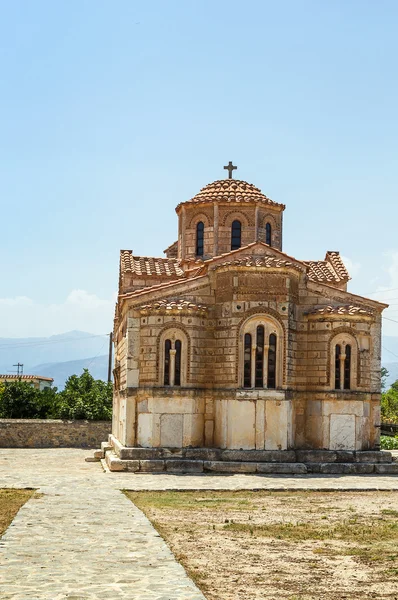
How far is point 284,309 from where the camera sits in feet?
89.1

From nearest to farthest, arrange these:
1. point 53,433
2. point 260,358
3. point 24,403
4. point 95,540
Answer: point 95,540 < point 260,358 < point 53,433 < point 24,403

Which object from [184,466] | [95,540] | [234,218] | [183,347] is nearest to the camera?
[95,540]

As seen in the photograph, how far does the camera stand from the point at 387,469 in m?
27.0

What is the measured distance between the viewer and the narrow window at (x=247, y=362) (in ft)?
88.7

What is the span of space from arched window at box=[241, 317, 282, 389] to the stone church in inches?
1.2

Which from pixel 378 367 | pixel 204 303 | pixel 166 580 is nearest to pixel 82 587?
pixel 166 580

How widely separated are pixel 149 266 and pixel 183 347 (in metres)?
6.82

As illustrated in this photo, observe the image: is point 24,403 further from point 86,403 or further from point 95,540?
point 95,540

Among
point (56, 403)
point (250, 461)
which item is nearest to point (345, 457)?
point (250, 461)

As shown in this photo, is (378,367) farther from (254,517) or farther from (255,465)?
(254,517)

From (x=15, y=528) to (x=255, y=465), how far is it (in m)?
13.1

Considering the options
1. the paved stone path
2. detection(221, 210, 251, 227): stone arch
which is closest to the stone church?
the paved stone path

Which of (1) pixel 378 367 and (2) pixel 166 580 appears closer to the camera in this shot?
(2) pixel 166 580

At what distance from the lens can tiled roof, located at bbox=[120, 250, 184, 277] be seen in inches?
1291
